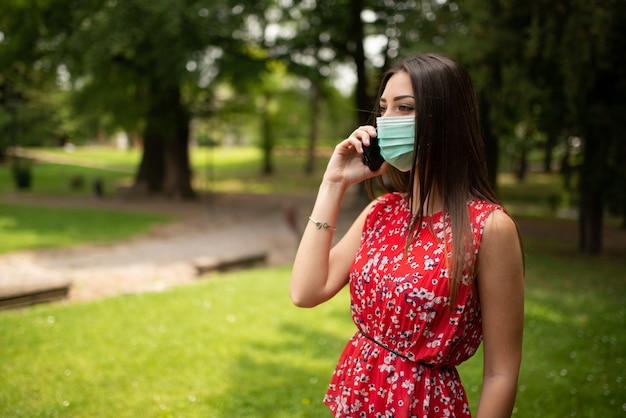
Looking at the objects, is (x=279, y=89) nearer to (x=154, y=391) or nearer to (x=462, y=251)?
(x=154, y=391)

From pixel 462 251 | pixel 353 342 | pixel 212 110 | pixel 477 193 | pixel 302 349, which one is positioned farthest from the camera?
pixel 212 110

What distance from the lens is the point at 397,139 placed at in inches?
77.2

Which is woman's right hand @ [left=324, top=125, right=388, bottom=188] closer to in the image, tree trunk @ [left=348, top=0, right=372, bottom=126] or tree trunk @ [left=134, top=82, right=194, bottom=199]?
tree trunk @ [left=348, top=0, right=372, bottom=126]

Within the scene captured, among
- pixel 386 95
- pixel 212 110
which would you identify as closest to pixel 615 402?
pixel 386 95

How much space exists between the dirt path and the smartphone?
691 cm

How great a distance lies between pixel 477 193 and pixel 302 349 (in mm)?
4457

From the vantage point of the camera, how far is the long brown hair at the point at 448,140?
6.07 ft

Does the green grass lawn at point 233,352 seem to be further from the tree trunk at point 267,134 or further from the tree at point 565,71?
the tree trunk at point 267,134

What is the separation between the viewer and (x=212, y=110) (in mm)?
21547

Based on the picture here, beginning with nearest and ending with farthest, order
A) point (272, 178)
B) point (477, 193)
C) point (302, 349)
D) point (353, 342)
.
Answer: point (477, 193) < point (353, 342) < point (302, 349) < point (272, 178)

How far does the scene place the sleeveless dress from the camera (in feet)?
5.96

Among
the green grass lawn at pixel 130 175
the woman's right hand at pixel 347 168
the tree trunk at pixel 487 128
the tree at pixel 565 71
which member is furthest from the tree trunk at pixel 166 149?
the woman's right hand at pixel 347 168

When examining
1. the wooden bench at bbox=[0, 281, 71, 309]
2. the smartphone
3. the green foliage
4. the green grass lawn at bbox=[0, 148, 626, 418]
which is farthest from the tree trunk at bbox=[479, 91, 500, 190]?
the green foliage

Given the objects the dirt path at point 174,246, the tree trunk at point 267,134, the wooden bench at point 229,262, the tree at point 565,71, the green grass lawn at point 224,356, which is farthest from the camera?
the tree trunk at point 267,134
